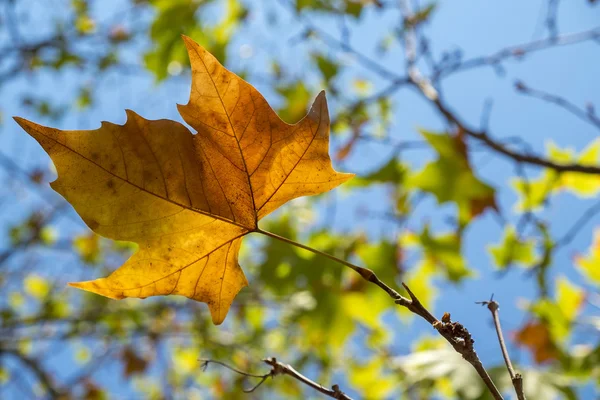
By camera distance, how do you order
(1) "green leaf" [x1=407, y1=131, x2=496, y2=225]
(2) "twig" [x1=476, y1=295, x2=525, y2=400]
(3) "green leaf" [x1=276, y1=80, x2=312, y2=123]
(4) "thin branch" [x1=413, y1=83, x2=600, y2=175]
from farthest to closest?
(3) "green leaf" [x1=276, y1=80, x2=312, y2=123], (1) "green leaf" [x1=407, y1=131, x2=496, y2=225], (4) "thin branch" [x1=413, y1=83, x2=600, y2=175], (2) "twig" [x1=476, y1=295, x2=525, y2=400]

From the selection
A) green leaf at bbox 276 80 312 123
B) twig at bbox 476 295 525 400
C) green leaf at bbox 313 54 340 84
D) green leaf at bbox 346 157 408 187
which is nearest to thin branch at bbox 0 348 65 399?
green leaf at bbox 276 80 312 123

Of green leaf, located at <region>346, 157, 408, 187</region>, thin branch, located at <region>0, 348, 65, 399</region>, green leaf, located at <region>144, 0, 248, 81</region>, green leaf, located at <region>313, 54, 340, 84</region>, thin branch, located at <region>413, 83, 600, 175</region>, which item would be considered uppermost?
green leaf, located at <region>313, 54, 340, 84</region>

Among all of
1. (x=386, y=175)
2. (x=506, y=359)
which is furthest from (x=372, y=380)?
A: (x=506, y=359)

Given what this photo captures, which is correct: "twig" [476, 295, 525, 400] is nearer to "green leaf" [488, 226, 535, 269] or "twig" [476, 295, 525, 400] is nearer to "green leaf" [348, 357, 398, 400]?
"green leaf" [488, 226, 535, 269]

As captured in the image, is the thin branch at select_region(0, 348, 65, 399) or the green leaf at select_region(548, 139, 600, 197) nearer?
the green leaf at select_region(548, 139, 600, 197)

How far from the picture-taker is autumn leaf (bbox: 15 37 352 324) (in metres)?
0.70

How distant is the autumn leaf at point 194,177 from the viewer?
697 millimetres

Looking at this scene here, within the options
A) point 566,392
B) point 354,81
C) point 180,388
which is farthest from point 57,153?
point 354,81

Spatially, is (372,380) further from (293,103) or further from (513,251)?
(293,103)

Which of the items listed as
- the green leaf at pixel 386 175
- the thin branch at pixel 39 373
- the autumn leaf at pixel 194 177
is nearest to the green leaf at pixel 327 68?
the green leaf at pixel 386 175

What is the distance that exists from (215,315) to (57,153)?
1.16 feet

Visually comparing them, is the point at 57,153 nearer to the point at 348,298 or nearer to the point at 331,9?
the point at 348,298

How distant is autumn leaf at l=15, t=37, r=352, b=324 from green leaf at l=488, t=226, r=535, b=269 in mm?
2027

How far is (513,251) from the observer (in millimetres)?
2477
